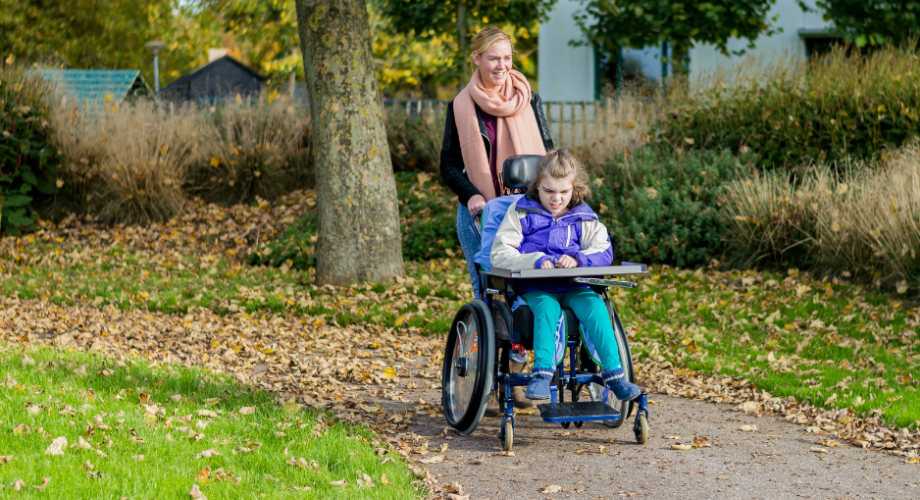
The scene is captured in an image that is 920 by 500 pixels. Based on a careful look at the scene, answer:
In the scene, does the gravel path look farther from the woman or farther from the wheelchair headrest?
the wheelchair headrest

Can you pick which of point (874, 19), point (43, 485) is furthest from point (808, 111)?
point (43, 485)

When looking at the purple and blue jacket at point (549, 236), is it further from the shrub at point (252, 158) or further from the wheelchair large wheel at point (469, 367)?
the shrub at point (252, 158)

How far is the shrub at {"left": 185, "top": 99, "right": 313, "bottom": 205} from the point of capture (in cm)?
1427

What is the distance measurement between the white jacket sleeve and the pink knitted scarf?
620 mm

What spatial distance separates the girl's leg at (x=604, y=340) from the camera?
4.54 m

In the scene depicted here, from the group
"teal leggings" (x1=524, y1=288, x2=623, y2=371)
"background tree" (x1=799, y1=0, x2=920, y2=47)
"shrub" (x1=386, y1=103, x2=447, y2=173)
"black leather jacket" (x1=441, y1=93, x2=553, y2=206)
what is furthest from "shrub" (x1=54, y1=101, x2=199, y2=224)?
"background tree" (x1=799, y1=0, x2=920, y2=47)

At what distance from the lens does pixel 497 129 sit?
5.39m

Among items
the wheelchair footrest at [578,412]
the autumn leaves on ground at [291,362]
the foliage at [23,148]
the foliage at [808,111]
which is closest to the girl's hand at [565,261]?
the wheelchair footrest at [578,412]

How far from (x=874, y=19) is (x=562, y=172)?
1459cm

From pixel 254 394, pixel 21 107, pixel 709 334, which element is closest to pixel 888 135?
pixel 709 334

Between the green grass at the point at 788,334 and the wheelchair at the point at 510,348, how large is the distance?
1.72 metres

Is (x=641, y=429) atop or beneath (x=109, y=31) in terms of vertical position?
beneath

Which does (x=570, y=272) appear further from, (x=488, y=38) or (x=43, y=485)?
(x=43, y=485)

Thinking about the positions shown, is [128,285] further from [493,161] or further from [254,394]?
[493,161]
